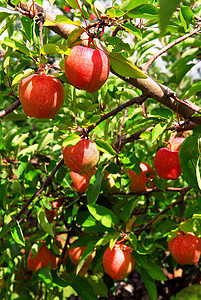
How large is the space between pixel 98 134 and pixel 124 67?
0.64 meters

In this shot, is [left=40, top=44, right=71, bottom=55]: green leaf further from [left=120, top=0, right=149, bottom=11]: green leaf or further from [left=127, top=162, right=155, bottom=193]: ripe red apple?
[left=127, top=162, right=155, bottom=193]: ripe red apple

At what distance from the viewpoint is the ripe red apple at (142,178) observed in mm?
1863

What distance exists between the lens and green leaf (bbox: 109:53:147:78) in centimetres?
88

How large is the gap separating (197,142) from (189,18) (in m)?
0.53

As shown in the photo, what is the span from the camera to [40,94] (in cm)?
106

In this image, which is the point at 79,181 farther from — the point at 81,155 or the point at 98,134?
the point at 81,155

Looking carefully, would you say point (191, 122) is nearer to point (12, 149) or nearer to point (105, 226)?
point (105, 226)

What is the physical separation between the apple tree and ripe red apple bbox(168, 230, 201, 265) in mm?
11

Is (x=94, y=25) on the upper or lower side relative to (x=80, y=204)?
upper

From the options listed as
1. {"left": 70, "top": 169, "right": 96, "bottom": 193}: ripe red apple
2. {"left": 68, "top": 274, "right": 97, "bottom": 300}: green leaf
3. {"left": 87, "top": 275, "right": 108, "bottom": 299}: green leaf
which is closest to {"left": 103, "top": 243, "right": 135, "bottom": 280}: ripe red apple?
{"left": 68, "top": 274, "right": 97, "bottom": 300}: green leaf

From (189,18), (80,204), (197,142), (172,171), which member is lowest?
(80,204)

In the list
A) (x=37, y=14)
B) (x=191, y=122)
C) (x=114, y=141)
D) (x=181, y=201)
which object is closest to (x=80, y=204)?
(x=114, y=141)

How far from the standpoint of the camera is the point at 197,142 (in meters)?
1.12

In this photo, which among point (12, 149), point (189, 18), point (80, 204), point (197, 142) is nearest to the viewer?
point (197, 142)
